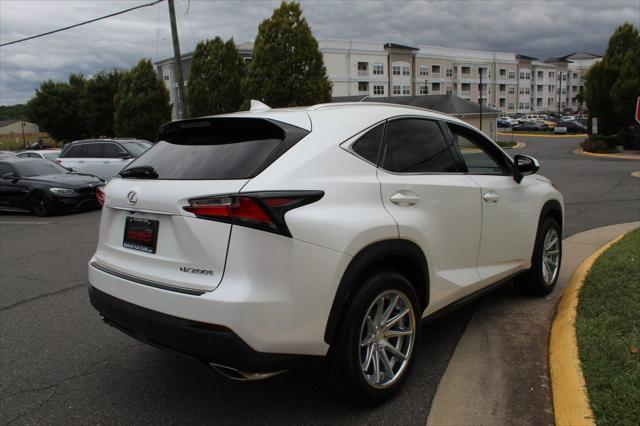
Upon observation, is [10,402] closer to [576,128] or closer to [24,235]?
[24,235]

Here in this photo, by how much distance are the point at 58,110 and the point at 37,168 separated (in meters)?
42.9

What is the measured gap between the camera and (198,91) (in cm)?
2895

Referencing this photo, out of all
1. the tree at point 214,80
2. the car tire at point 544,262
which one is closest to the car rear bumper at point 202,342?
the car tire at point 544,262

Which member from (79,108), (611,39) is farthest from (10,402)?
(79,108)

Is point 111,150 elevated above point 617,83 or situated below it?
below

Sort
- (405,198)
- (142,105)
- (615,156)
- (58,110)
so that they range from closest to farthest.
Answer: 1. (405,198)
2. (615,156)
3. (142,105)
4. (58,110)

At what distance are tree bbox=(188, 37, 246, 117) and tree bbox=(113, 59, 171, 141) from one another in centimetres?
496

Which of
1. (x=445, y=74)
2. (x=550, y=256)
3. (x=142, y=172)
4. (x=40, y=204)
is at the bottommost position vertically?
(x=40, y=204)

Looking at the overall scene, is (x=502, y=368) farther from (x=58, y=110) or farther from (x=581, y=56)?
(x=581, y=56)

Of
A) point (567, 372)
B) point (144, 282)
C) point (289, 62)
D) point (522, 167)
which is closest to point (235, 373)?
point (144, 282)

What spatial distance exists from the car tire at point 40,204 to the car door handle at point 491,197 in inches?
439

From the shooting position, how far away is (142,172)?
3.17 meters

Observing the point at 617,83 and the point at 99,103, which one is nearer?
the point at 617,83

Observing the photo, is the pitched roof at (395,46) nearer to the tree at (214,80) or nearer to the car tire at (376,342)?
the tree at (214,80)
